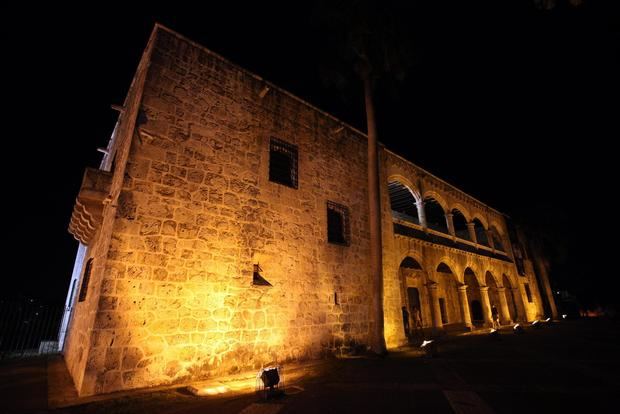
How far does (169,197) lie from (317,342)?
4.96 metres

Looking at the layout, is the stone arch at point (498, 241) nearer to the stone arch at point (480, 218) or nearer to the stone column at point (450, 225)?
the stone arch at point (480, 218)

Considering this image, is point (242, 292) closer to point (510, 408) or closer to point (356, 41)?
point (510, 408)

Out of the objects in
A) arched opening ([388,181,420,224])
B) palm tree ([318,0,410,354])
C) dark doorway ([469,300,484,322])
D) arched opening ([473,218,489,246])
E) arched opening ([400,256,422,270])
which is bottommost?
dark doorway ([469,300,484,322])

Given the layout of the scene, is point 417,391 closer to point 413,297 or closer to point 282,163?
point 282,163

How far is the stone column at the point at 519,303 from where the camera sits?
62.8 ft

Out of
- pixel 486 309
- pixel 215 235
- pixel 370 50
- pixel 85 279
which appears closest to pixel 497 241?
pixel 486 309

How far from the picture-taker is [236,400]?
A: 13.4ft

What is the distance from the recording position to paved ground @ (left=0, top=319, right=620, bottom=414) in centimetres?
357

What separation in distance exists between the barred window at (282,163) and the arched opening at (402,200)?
20.4 feet

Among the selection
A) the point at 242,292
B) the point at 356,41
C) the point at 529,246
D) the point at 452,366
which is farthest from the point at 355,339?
the point at 529,246

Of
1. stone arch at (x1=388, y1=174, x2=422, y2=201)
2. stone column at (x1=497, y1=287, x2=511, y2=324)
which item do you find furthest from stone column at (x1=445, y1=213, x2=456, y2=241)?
stone column at (x1=497, y1=287, x2=511, y2=324)

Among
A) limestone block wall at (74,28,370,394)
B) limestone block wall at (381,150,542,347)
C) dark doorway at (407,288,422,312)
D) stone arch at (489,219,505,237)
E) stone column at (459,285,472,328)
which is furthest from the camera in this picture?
stone arch at (489,219,505,237)

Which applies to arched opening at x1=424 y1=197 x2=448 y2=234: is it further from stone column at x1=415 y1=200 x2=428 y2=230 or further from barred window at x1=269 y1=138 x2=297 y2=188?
barred window at x1=269 y1=138 x2=297 y2=188

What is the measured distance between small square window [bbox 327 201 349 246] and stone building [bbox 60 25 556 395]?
46 mm
